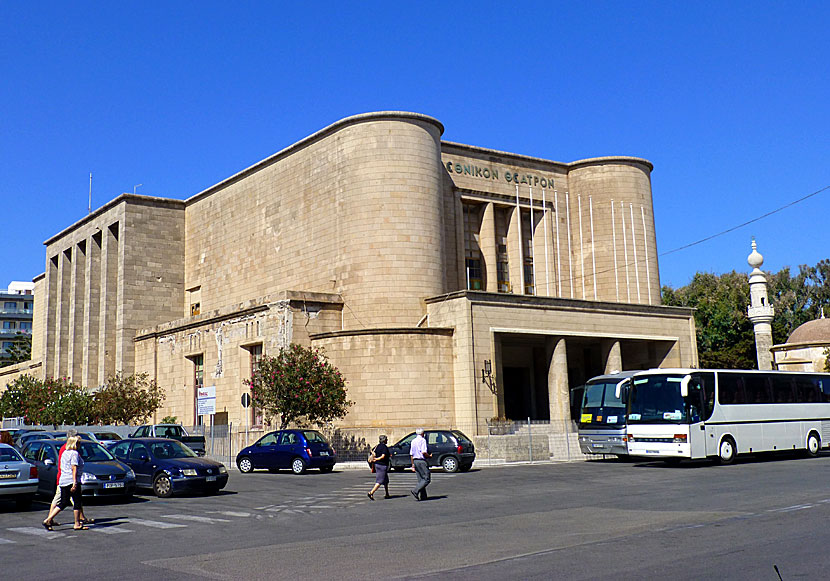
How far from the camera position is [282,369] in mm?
33219

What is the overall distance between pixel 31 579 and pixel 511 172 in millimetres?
40933

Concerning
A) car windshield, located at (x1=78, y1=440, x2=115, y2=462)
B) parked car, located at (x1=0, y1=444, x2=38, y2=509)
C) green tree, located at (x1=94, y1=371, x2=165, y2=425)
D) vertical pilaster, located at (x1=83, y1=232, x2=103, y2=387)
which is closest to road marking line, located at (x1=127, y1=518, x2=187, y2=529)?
parked car, located at (x1=0, y1=444, x2=38, y2=509)

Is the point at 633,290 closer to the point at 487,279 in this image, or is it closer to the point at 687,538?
the point at 487,279

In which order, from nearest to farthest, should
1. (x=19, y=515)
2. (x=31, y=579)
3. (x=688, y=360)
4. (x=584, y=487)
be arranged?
(x=31, y=579) → (x=19, y=515) → (x=584, y=487) → (x=688, y=360)

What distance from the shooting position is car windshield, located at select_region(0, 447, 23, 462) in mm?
16750

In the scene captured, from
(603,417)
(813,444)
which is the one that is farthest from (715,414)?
(813,444)

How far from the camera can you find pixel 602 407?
2753 centimetres

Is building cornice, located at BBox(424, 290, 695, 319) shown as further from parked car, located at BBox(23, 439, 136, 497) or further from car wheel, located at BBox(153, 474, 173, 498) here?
parked car, located at BBox(23, 439, 136, 497)

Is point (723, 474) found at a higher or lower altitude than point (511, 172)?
lower

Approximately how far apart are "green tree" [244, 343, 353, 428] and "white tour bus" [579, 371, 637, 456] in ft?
34.3

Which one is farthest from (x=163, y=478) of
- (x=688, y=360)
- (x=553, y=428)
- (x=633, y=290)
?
(x=633, y=290)

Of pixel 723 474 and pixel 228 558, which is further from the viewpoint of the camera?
pixel 723 474

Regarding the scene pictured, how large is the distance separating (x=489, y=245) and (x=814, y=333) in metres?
26.7

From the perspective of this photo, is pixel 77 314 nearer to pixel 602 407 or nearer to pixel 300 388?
pixel 300 388
